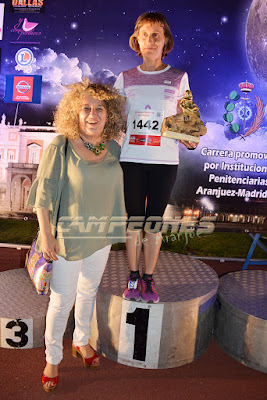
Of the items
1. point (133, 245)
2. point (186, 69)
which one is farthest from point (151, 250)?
point (186, 69)

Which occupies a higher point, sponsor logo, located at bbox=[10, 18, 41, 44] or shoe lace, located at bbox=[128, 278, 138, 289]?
sponsor logo, located at bbox=[10, 18, 41, 44]

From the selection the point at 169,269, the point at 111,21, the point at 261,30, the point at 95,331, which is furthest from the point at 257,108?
the point at 95,331

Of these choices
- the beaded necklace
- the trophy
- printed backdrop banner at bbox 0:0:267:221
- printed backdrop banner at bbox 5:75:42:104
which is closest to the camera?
the beaded necklace

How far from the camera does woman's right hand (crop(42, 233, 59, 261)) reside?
193cm

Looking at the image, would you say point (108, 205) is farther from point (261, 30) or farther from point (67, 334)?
point (261, 30)

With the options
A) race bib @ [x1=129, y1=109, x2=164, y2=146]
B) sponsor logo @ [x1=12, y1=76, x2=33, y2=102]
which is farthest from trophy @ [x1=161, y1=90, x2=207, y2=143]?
sponsor logo @ [x1=12, y1=76, x2=33, y2=102]

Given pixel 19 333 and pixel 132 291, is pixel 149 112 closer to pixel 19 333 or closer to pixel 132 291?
pixel 132 291

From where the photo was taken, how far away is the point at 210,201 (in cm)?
403

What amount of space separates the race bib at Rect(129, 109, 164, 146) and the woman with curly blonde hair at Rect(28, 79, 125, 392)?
281mm

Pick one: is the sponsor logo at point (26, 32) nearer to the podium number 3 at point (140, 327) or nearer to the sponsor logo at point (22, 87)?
the sponsor logo at point (22, 87)

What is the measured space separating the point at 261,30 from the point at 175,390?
350 centimetres

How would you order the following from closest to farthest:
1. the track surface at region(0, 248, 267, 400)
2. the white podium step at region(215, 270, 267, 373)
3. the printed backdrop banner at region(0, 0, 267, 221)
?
1. the track surface at region(0, 248, 267, 400)
2. the white podium step at region(215, 270, 267, 373)
3. the printed backdrop banner at region(0, 0, 267, 221)

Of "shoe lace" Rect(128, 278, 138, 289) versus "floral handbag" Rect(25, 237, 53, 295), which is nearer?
"floral handbag" Rect(25, 237, 53, 295)

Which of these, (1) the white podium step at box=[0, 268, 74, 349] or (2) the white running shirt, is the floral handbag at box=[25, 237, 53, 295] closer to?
(1) the white podium step at box=[0, 268, 74, 349]
